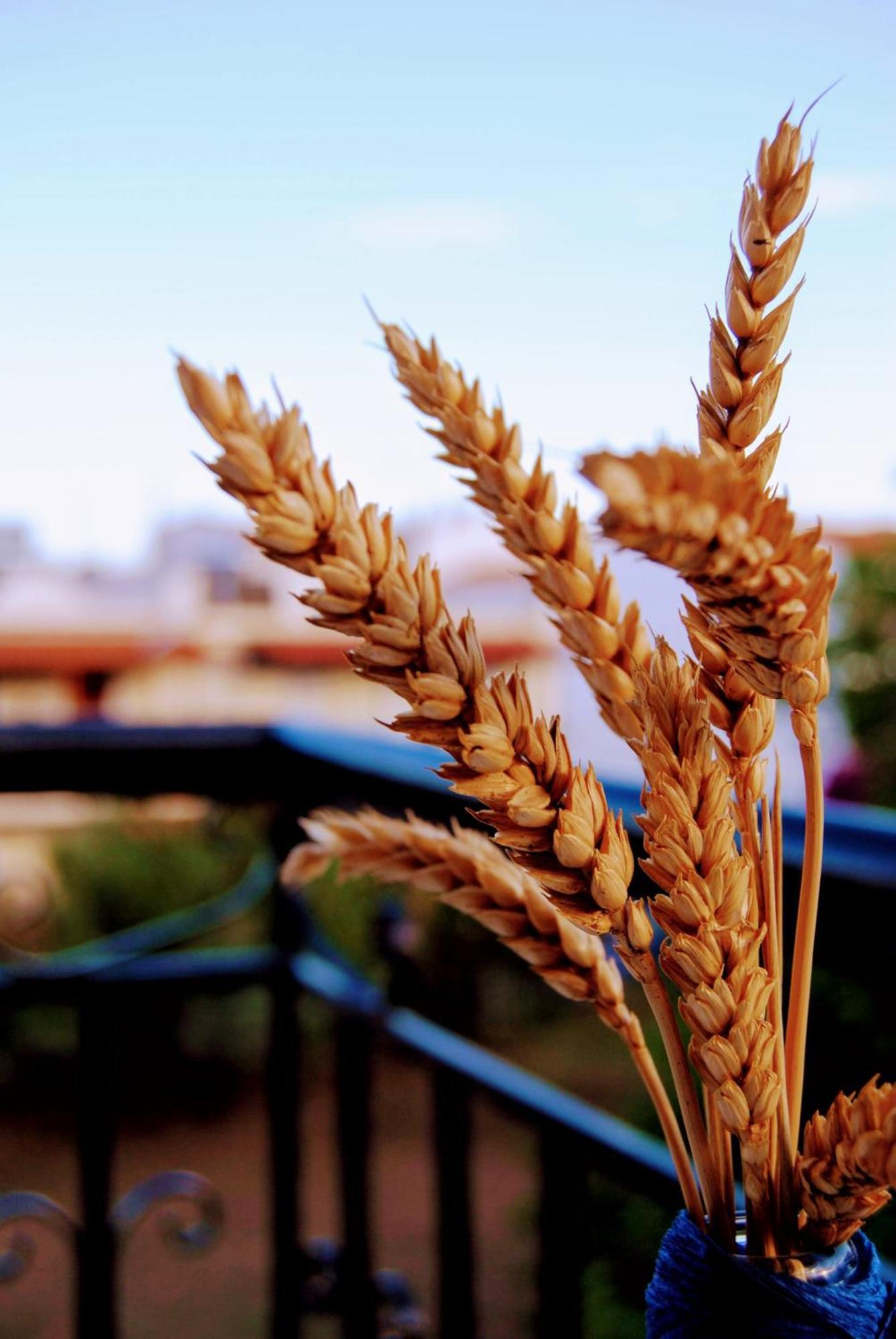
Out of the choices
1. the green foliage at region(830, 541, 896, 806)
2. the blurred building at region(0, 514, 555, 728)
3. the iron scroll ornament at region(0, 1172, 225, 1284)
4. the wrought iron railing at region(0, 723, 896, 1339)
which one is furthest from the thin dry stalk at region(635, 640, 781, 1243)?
the blurred building at region(0, 514, 555, 728)

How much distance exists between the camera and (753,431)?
1.18 ft

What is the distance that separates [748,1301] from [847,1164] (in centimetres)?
6

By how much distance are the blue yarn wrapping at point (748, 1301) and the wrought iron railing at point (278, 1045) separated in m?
0.64

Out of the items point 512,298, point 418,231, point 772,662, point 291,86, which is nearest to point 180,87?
point 291,86

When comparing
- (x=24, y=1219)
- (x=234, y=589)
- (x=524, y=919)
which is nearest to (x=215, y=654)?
(x=234, y=589)

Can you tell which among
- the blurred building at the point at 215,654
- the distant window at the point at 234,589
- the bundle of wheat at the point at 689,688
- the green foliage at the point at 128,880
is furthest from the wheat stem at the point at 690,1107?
the distant window at the point at 234,589

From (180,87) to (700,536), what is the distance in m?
4.36

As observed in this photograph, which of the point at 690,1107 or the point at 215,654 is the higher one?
the point at 690,1107

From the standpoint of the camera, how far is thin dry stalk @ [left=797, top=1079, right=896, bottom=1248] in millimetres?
298

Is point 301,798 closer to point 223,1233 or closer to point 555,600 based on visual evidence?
point 555,600

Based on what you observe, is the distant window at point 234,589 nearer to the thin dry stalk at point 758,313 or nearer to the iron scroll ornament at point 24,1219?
the iron scroll ornament at point 24,1219

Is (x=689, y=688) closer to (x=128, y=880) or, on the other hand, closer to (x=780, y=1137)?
(x=780, y=1137)

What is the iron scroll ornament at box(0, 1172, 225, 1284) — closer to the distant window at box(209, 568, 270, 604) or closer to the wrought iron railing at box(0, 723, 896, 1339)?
the wrought iron railing at box(0, 723, 896, 1339)

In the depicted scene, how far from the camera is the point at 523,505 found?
30 cm
